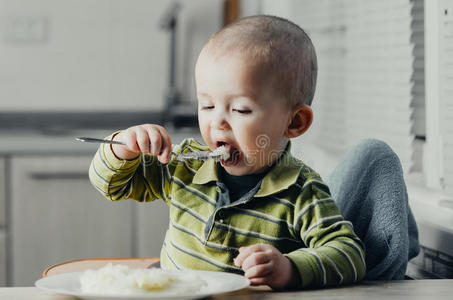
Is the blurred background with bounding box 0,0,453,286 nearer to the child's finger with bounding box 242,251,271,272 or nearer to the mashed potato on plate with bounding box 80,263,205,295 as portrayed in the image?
the child's finger with bounding box 242,251,271,272

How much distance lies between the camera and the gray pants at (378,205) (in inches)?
36.5

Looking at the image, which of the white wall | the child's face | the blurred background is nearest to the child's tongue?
the child's face

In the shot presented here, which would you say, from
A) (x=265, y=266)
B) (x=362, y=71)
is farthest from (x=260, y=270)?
(x=362, y=71)

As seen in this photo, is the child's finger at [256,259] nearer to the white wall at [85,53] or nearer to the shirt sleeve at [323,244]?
the shirt sleeve at [323,244]

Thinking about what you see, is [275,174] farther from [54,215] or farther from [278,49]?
[54,215]

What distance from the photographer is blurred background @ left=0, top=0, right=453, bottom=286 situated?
1281 millimetres

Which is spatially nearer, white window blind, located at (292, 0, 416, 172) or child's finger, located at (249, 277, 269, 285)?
child's finger, located at (249, 277, 269, 285)

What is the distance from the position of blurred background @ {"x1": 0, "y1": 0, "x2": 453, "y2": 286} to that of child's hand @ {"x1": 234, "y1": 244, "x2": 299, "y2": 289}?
1.78 feet

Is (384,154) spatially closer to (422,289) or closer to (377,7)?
(422,289)

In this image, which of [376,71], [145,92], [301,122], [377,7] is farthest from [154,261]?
[145,92]

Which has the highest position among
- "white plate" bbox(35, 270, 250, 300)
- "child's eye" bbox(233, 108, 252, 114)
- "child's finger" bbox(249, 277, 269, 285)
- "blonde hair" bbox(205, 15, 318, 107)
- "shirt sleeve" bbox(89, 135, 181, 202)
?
"blonde hair" bbox(205, 15, 318, 107)

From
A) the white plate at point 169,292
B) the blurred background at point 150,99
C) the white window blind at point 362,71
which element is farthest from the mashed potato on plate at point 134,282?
the white window blind at point 362,71

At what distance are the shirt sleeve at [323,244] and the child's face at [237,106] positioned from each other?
0.10 metres

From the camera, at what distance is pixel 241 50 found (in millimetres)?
824
